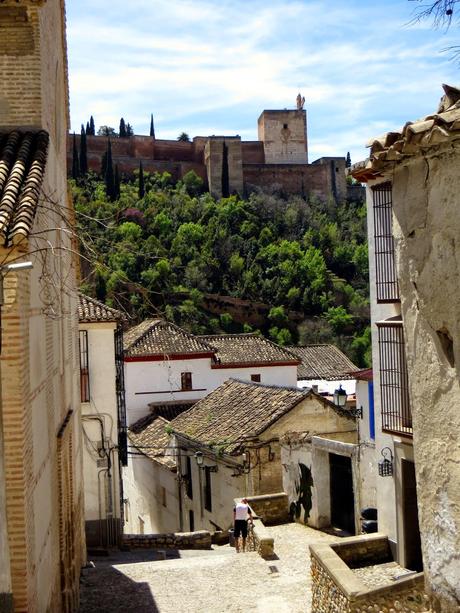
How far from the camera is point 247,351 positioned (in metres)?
30.5

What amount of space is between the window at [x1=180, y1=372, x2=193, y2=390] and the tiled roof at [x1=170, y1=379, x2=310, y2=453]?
486 centimetres

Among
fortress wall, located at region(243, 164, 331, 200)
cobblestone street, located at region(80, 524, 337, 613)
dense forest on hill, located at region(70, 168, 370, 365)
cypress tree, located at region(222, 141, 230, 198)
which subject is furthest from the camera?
fortress wall, located at region(243, 164, 331, 200)

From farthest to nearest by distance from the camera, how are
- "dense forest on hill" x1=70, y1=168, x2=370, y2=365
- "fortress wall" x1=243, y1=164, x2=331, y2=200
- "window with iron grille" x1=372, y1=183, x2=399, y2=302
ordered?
"fortress wall" x1=243, y1=164, x2=331, y2=200 < "dense forest on hill" x1=70, y1=168, x2=370, y2=365 < "window with iron grille" x1=372, y1=183, x2=399, y2=302

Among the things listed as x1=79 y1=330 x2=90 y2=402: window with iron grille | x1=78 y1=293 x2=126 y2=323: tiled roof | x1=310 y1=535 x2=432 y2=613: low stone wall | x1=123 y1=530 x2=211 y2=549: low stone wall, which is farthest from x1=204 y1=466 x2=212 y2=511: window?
x1=310 y1=535 x2=432 y2=613: low stone wall

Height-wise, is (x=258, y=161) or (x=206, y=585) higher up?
(x=258, y=161)

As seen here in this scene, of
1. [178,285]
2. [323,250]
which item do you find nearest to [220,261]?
[178,285]

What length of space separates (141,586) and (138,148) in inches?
2966

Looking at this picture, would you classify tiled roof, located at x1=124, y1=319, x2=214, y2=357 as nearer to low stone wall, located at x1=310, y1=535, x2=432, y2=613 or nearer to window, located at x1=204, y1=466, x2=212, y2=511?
window, located at x1=204, y1=466, x2=212, y2=511

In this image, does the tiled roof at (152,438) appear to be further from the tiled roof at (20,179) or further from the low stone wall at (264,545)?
the tiled roof at (20,179)

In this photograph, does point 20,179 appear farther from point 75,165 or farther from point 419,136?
point 75,165

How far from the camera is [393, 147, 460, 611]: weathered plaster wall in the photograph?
19.9 ft

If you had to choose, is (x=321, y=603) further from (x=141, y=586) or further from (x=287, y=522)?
(x=287, y=522)

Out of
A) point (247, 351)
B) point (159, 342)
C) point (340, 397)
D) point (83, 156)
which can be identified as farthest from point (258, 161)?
point (340, 397)

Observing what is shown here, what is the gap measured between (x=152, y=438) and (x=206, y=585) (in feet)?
42.8
